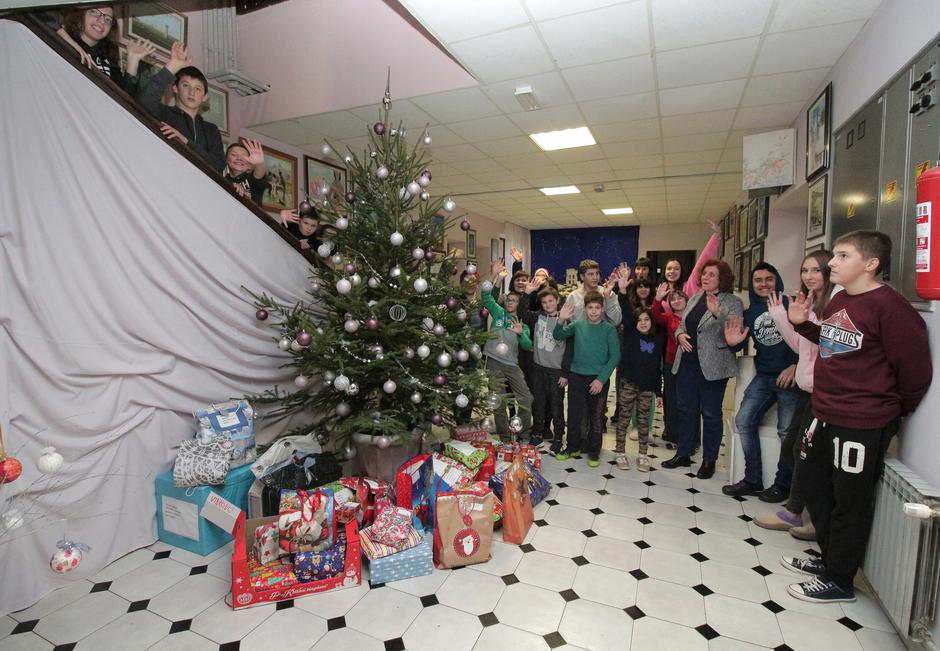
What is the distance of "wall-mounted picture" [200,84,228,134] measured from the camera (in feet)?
12.4

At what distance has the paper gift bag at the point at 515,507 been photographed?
2551 mm

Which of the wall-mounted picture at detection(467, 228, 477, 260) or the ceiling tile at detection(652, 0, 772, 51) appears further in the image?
the wall-mounted picture at detection(467, 228, 477, 260)

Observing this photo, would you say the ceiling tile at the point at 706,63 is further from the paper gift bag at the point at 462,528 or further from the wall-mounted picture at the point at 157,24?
the wall-mounted picture at the point at 157,24

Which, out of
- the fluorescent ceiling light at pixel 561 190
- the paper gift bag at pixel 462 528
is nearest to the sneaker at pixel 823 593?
the paper gift bag at pixel 462 528

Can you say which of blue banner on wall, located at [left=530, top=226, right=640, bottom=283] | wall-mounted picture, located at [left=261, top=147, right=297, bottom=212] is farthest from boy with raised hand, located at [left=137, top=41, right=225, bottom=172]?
blue banner on wall, located at [left=530, top=226, right=640, bottom=283]

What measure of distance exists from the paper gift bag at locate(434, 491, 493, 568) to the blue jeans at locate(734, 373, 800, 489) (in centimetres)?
191

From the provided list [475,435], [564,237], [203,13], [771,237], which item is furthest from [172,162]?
[564,237]

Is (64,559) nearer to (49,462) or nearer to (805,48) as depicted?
(49,462)

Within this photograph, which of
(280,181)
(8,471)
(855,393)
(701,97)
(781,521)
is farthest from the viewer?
(280,181)

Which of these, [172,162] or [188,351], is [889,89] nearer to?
[172,162]

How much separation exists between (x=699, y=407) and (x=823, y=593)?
4.84 ft

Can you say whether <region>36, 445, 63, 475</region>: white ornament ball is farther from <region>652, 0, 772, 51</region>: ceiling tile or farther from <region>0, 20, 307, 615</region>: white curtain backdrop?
<region>652, 0, 772, 51</region>: ceiling tile

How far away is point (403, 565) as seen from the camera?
89.2 inches

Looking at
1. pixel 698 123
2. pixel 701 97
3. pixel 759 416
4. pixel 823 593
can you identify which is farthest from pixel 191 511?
pixel 698 123
